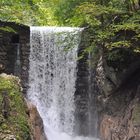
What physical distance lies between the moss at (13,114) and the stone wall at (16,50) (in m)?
8.99

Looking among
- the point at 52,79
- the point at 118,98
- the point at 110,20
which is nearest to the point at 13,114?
the point at 110,20

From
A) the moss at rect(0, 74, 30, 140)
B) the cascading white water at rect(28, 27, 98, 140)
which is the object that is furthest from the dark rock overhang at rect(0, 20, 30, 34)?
the moss at rect(0, 74, 30, 140)

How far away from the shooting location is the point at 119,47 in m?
10.2

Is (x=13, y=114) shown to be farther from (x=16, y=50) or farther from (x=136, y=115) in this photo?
(x=16, y=50)

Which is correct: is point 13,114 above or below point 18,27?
below

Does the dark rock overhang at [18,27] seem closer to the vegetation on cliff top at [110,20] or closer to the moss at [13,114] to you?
the vegetation on cliff top at [110,20]

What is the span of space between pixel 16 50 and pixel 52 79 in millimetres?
1755

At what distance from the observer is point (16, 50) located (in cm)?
1434

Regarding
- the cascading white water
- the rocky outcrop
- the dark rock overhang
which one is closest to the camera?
the rocky outcrop

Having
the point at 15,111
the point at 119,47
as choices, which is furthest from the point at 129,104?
the point at 15,111

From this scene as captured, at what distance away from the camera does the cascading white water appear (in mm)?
13766

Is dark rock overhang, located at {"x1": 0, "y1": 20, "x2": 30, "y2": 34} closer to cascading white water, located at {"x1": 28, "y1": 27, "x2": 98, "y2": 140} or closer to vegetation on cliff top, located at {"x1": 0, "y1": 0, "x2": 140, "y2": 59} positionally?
cascading white water, located at {"x1": 28, "y1": 27, "x2": 98, "y2": 140}

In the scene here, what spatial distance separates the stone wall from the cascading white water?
0.19m

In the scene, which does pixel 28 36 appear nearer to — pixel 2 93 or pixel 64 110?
pixel 64 110
